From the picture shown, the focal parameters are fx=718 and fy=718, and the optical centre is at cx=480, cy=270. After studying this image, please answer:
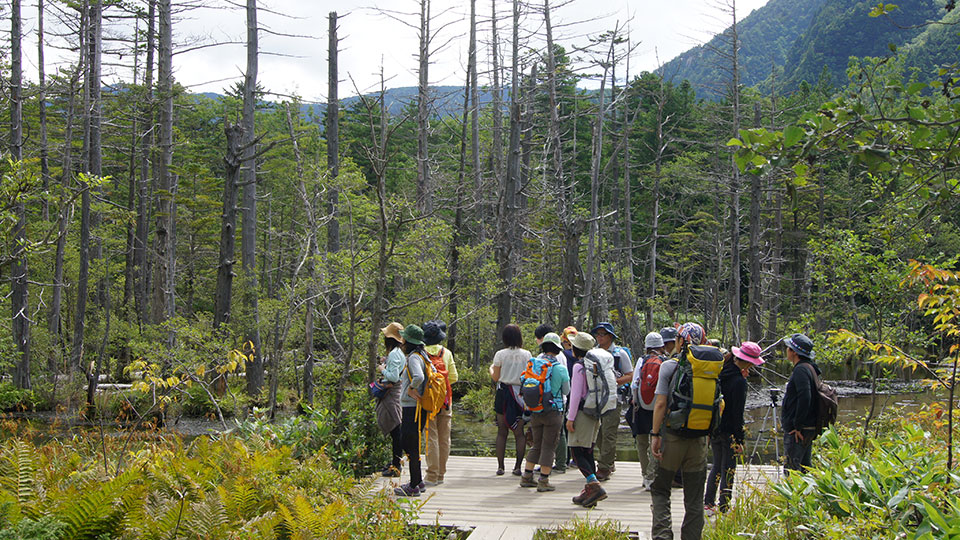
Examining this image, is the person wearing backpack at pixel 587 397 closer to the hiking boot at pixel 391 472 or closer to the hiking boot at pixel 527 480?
the hiking boot at pixel 527 480

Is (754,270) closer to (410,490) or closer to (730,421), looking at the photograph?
(730,421)

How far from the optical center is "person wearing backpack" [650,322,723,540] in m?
5.06

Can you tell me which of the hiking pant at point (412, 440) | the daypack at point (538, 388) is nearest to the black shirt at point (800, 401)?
the daypack at point (538, 388)

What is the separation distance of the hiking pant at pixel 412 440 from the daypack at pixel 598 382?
1623 mm

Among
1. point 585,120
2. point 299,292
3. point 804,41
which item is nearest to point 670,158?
point 585,120

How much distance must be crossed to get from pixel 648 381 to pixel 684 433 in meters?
1.63

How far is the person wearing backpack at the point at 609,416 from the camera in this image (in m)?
7.43

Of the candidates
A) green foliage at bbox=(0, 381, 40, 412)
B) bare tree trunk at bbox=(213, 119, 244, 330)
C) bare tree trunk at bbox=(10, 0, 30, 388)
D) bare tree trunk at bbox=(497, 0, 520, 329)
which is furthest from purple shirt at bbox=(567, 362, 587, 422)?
green foliage at bbox=(0, 381, 40, 412)

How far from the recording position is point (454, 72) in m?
25.4

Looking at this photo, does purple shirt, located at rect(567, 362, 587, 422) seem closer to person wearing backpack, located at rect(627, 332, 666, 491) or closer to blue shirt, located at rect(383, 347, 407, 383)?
person wearing backpack, located at rect(627, 332, 666, 491)

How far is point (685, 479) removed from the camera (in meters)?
5.20

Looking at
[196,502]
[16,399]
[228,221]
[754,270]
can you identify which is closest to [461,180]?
[228,221]

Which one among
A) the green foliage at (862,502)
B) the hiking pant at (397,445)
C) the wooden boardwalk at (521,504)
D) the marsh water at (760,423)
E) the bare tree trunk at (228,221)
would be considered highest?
the bare tree trunk at (228,221)

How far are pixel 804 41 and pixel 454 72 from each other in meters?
119
